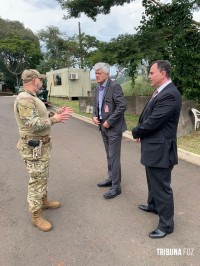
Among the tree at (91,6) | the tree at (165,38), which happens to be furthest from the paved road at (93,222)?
the tree at (91,6)

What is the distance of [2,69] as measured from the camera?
39625 mm

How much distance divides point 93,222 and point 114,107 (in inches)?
66.2

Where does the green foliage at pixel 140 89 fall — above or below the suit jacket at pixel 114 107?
above

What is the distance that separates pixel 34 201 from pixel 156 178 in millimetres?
1528

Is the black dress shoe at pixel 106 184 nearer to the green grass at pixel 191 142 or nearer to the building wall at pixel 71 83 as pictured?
the green grass at pixel 191 142

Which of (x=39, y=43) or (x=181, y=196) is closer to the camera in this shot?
(x=181, y=196)

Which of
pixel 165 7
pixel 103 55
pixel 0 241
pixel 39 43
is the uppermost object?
pixel 39 43

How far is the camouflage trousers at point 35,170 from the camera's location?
11.2ft

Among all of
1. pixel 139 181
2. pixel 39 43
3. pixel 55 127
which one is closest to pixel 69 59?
pixel 39 43

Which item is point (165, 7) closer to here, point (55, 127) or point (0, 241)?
point (55, 127)

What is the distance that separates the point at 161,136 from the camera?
3.07m

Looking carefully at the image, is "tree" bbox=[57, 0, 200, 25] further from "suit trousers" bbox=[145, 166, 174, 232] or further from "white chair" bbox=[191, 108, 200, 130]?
"suit trousers" bbox=[145, 166, 174, 232]

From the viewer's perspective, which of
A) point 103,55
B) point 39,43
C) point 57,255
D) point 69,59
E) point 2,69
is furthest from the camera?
point 39,43

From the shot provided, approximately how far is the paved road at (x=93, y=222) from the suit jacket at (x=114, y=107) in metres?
1.12
